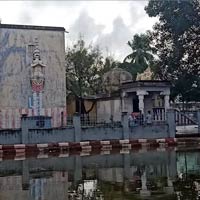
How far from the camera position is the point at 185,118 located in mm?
32500

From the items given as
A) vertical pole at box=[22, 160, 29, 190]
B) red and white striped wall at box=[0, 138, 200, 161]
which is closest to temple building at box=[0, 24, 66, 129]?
red and white striped wall at box=[0, 138, 200, 161]

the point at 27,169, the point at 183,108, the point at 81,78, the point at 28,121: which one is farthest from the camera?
the point at 81,78

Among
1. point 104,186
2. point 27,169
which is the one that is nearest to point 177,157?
point 27,169

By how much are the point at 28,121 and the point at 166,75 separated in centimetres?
1642

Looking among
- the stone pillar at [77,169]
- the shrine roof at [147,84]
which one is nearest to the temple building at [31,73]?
the shrine roof at [147,84]

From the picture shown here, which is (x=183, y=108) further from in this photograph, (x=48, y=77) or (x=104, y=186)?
(x=104, y=186)

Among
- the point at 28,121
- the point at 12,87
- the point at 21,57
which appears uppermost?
the point at 21,57

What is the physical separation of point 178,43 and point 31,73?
1235 centimetres

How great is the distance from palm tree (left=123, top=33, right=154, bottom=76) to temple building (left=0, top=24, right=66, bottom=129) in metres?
29.3

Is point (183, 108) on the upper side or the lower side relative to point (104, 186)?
upper

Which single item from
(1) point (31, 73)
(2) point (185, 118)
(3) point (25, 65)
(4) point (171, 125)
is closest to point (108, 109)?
(2) point (185, 118)

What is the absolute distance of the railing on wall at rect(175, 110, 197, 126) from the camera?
106 feet

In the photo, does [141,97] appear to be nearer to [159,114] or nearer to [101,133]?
[159,114]

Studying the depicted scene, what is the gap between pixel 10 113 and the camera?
3166cm
